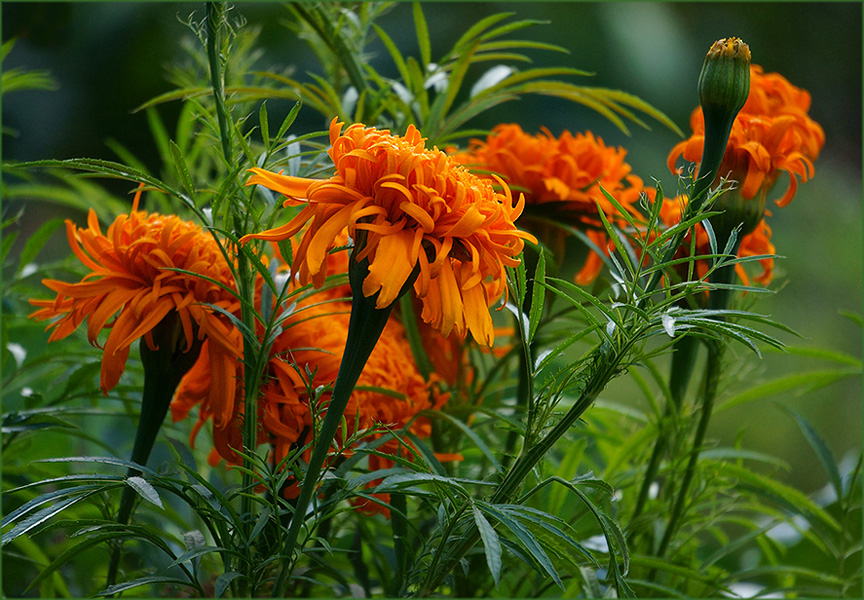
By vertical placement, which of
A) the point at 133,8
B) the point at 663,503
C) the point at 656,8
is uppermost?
the point at 656,8

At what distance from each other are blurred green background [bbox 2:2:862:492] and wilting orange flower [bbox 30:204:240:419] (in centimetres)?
46

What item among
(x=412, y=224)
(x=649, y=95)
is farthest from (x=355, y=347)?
(x=649, y=95)

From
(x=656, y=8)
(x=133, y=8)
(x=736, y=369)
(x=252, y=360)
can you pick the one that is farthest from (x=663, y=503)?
(x=656, y=8)

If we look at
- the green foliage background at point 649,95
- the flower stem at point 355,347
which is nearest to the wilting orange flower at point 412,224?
the flower stem at point 355,347

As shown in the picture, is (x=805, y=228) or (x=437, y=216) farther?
(x=805, y=228)

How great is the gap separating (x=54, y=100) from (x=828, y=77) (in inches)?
41.5

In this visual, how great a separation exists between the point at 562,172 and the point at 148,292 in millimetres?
167

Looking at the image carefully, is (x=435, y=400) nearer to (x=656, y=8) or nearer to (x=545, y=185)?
(x=545, y=185)

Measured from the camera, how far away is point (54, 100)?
89cm

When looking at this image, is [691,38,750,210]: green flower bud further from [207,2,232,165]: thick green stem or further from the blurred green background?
the blurred green background

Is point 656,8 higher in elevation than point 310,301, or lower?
higher

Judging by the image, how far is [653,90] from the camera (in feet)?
3.95

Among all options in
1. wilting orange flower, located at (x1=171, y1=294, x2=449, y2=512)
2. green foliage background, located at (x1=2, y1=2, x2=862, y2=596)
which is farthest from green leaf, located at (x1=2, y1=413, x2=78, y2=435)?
green foliage background, located at (x1=2, y1=2, x2=862, y2=596)

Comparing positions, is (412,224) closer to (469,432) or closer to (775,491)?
(469,432)
